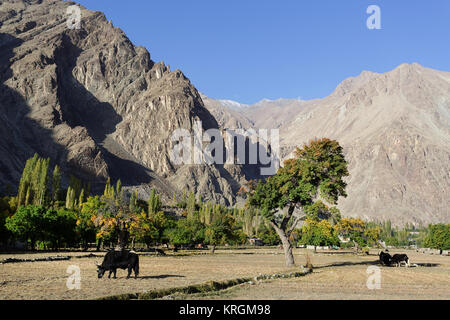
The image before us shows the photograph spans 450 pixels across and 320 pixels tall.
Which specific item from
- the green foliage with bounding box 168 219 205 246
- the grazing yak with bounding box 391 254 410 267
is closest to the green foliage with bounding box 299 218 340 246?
the green foliage with bounding box 168 219 205 246

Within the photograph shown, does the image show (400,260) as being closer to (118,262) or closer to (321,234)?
(118,262)

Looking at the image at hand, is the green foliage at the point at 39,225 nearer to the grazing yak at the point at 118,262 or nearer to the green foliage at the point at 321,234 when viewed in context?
the grazing yak at the point at 118,262

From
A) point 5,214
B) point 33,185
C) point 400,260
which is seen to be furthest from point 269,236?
point 400,260

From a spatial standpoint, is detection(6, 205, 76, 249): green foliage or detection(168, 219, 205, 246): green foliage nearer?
detection(6, 205, 76, 249): green foliage

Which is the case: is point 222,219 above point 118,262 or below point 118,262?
above

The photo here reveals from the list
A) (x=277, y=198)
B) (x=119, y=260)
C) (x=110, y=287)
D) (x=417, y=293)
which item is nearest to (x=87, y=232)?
(x=277, y=198)

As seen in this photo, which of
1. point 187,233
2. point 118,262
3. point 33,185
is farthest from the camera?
point 33,185

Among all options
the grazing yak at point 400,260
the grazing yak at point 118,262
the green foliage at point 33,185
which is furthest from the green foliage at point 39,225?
the grazing yak at point 400,260

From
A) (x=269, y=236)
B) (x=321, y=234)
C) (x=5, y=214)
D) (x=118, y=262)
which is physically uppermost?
(x=5, y=214)

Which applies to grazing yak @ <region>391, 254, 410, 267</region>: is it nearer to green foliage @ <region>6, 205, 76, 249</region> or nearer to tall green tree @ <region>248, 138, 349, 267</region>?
tall green tree @ <region>248, 138, 349, 267</region>
